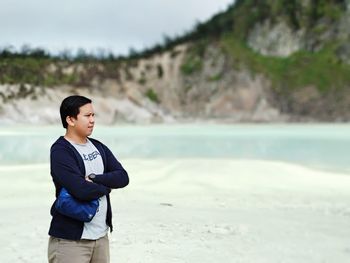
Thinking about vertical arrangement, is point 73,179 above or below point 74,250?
above

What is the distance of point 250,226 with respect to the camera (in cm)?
622

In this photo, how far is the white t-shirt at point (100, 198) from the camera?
111 inches

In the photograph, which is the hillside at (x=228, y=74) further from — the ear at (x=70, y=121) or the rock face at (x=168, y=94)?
the ear at (x=70, y=121)

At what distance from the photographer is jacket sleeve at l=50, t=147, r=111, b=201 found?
2.71 m

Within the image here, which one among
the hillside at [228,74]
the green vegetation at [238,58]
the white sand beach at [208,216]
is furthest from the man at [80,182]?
the green vegetation at [238,58]

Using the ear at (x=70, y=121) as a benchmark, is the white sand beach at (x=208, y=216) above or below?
below

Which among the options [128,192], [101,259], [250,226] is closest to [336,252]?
[250,226]

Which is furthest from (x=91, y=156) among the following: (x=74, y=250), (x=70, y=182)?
(x=74, y=250)

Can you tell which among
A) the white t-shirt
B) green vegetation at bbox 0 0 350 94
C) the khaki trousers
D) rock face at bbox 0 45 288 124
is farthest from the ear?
green vegetation at bbox 0 0 350 94

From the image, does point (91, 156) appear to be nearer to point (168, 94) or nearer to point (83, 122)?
point (83, 122)

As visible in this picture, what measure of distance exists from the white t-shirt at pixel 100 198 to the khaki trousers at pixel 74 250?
0.15 ft

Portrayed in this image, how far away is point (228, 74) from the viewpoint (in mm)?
56875

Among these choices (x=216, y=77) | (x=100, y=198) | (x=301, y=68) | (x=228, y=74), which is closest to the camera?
(x=100, y=198)

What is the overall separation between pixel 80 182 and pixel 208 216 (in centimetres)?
438
